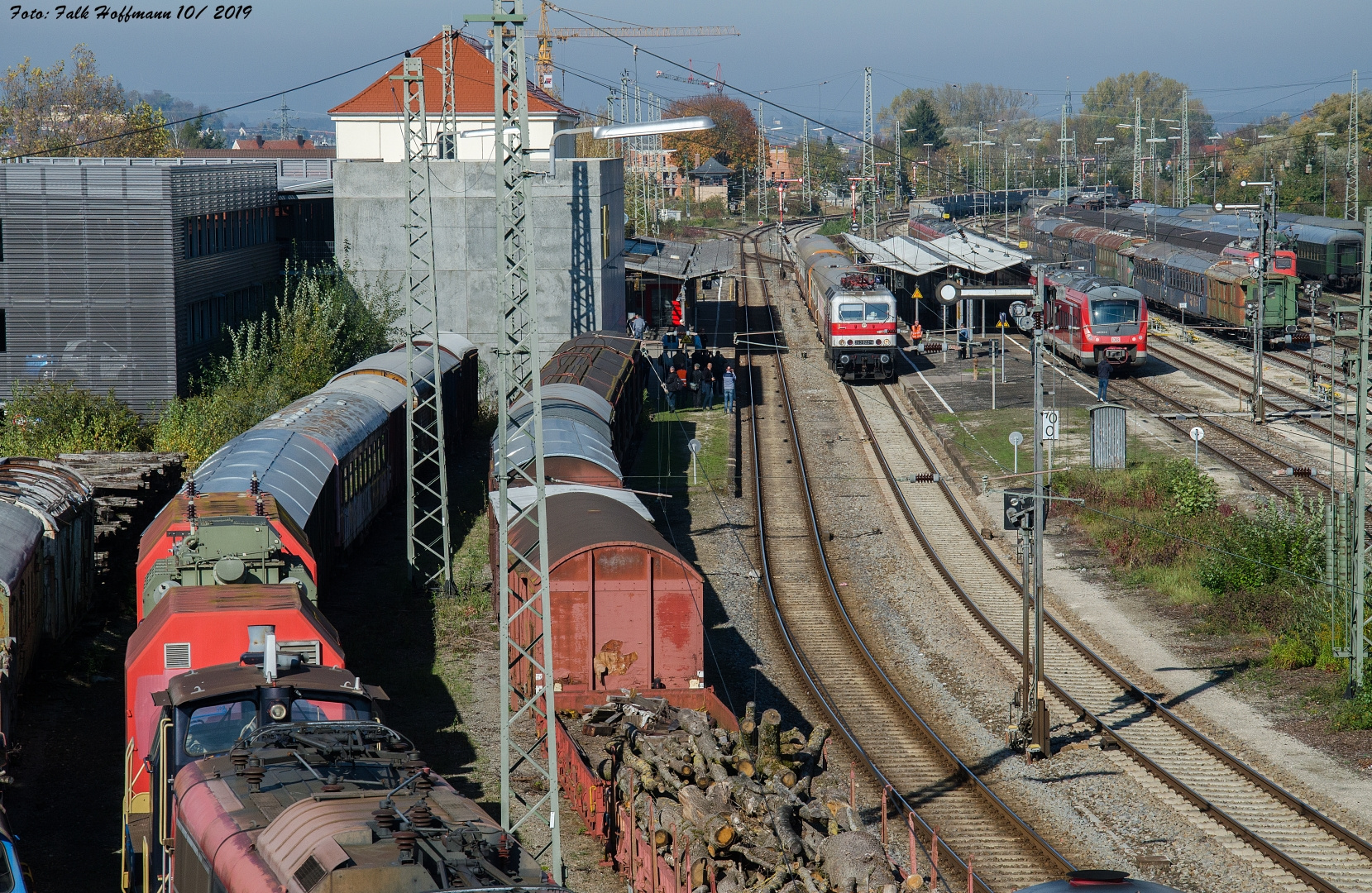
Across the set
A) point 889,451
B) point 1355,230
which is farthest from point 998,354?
point 1355,230

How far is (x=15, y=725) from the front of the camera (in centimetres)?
1788

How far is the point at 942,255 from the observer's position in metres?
51.7

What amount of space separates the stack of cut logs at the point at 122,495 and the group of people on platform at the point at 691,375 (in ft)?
52.2

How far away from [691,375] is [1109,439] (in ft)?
49.6

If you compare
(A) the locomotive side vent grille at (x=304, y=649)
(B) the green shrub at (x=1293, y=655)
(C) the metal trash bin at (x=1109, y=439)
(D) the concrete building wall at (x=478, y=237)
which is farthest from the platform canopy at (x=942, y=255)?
(A) the locomotive side vent grille at (x=304, y=649)

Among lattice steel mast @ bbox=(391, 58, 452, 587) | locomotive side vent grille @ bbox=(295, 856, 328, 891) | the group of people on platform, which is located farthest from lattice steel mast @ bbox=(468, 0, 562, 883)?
the group of people on platform

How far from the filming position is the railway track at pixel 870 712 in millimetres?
14961

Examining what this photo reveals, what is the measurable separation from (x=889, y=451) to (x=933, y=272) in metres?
17.2

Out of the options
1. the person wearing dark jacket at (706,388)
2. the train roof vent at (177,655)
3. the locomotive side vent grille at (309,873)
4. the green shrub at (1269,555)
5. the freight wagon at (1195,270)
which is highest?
the freight wagon at (1195,270)

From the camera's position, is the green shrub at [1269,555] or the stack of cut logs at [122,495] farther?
the stack of cut logs at [122,495]

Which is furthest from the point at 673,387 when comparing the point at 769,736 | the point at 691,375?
the point at 769,736

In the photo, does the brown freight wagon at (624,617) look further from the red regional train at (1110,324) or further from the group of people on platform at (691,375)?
the red regional train at (1110,324)

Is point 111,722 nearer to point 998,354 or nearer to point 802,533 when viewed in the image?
point 802,533

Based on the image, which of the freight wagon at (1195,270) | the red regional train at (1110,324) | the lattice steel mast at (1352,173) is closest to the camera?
the red regional train at (1110,324)
